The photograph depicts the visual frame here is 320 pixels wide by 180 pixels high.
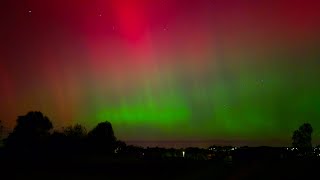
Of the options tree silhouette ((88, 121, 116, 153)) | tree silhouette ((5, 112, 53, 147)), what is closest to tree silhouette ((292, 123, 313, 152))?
tree silhouette ((88, 121, 116, 153))

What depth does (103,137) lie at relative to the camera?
123 metres

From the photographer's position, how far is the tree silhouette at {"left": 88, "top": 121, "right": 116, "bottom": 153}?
386 ft

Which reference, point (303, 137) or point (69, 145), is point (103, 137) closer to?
point (69, 145)

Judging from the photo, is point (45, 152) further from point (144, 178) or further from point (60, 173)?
point (144, 178)

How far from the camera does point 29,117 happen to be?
103125 millimetres

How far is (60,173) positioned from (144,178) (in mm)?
9913

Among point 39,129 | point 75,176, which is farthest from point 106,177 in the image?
point 39,129

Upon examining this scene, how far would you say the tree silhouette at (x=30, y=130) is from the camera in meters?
94.8

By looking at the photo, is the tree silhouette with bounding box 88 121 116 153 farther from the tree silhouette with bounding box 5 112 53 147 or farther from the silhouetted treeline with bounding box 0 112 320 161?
the tree silhouette with bounding box 5 112 53 147

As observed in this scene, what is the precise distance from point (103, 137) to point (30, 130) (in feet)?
83.5

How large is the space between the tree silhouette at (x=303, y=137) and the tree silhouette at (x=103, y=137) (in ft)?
178

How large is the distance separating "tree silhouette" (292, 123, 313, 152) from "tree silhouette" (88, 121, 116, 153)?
54184 millimetres

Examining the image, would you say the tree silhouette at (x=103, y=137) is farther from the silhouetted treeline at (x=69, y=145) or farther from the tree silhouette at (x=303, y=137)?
the tree silhouette at (x=303, y=137)

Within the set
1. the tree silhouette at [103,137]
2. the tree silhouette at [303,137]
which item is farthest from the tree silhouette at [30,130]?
the tree silhouette at [303,137]
